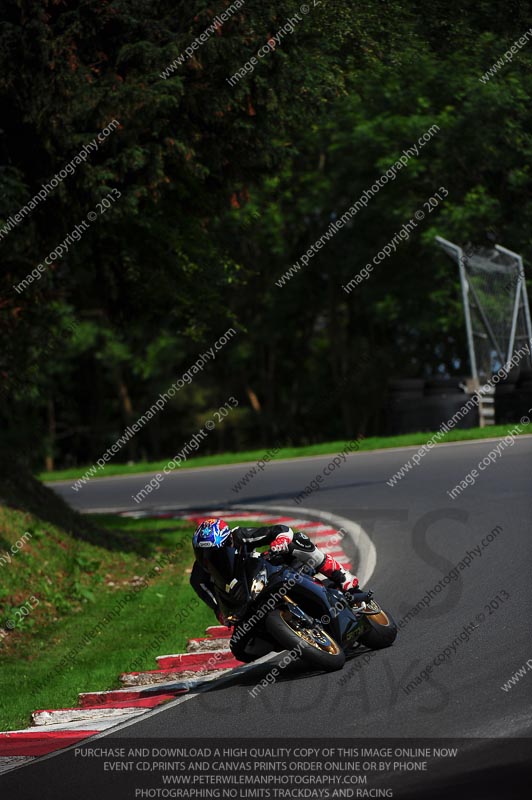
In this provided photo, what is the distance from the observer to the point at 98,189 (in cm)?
1493

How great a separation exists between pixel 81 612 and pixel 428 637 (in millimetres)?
6183

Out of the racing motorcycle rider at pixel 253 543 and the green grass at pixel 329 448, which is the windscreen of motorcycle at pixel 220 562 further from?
the green grass at pixel 329 448

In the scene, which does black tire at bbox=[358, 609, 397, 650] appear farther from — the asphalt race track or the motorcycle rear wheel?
the asphalt race track

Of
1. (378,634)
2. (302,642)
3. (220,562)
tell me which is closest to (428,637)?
(378,634)

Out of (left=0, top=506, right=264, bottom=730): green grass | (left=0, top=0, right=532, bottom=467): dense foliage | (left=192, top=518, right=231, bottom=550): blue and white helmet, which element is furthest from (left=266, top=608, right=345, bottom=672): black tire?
(left=0, top=0, right=532, bottom=467): dense foliage

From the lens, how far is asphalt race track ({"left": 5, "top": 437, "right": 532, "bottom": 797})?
7023 millimetres

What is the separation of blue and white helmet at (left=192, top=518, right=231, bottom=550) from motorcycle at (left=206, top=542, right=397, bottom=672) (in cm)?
11

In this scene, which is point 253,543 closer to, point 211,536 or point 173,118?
point 211,536

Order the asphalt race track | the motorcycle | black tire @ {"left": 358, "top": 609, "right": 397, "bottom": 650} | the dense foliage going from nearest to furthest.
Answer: the asphalt race track, the motorcycle, black tire @ {"left": 358, "top": 609, "right": 397, "bottom": 650}, the dense foliage

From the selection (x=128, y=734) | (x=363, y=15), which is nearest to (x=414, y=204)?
(x=363, y=15)

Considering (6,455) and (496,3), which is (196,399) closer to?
(6,455)

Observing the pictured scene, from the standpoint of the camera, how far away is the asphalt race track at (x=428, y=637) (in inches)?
277

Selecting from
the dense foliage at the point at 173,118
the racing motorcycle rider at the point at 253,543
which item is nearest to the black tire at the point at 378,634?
the racing motorcycle rider at the point at 253,543

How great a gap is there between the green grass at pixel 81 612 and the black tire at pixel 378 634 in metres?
2.56
